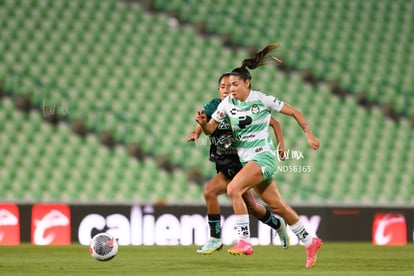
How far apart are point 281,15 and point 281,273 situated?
1080 centimetres

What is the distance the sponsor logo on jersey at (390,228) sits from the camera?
12773mm

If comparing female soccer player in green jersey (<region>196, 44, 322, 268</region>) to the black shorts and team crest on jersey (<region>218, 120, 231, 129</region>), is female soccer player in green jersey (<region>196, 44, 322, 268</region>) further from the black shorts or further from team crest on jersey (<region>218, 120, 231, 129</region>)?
the black shorts

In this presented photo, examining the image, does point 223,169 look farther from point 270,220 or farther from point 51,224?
point 51,224

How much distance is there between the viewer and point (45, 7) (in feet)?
53.2

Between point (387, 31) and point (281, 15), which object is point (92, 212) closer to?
point (281, 15)

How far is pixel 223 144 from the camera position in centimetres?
880

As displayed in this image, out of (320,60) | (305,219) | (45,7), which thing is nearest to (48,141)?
(45,7)

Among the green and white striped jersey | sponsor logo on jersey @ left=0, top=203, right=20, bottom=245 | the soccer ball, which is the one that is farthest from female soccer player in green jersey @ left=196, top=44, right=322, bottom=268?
sponsor logo on jersey @ left=0, top=203, right=20, bottom=245

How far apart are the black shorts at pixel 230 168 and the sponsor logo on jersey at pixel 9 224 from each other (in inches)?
157

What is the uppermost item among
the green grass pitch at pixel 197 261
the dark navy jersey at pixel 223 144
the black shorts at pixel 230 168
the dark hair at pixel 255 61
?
the dark hair at pixel 255 61

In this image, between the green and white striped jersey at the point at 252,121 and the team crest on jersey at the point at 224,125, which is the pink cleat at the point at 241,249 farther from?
the team crest on jersey at the point at 224,125

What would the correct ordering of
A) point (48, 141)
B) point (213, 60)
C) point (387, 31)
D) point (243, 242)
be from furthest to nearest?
1. point (387, 31)
2. point (213, 60)
3. point (48, 141)
4. point (243, 242)

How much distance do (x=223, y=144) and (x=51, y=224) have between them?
13.3ft

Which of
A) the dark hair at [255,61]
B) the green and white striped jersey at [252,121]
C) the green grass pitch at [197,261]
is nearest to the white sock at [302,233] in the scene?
the green grass pitch at [197,261]
